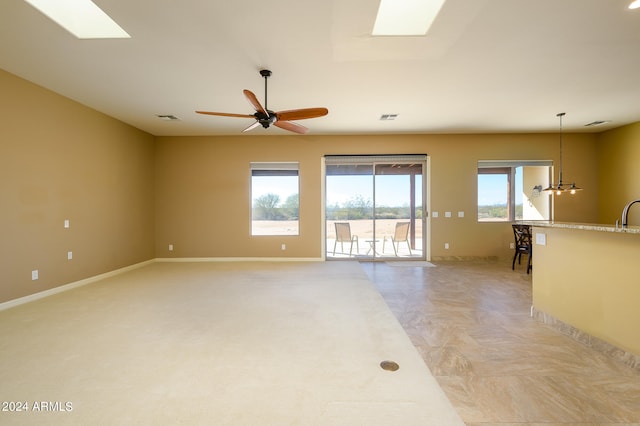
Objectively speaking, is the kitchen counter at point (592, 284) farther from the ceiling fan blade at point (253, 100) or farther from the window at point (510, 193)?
the window at point (510, 193)

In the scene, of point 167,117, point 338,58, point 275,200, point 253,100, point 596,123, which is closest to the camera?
point 253,100

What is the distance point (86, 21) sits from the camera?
8.66 feet

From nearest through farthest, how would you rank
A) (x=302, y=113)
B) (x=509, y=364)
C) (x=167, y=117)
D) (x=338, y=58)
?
(x=509, y=364) → (x=338, y=58) → (x=302, y=113) → (x=167, y=117)

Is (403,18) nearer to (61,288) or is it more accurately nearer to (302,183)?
(302,183)

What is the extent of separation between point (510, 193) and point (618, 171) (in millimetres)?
2025

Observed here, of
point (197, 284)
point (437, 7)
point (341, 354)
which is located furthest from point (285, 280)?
point (437, 7)

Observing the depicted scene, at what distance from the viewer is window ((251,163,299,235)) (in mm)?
6406

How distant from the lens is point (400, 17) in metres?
2.62

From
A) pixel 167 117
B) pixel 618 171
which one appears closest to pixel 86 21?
pixel 167 117

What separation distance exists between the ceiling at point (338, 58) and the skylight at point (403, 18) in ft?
0.23

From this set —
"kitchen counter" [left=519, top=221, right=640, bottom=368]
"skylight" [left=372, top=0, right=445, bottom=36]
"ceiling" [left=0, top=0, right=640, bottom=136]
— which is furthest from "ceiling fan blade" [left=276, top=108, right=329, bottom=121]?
"kitchen counter" [left=519, top=221, right=640, bottom=368]

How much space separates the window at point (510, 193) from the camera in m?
6.33

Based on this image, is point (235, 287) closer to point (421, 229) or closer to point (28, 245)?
point (28, 245)

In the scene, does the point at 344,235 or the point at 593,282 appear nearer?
A: the point at 593,282
